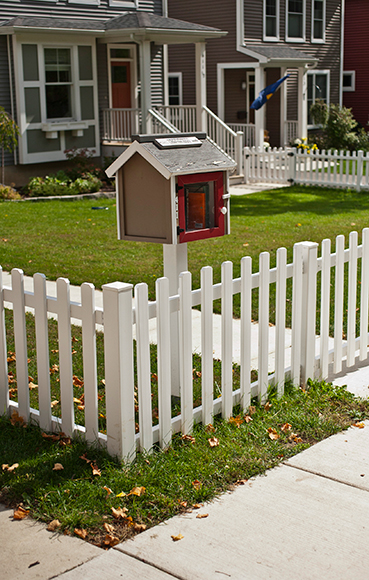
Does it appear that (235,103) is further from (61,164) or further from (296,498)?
(296,498)

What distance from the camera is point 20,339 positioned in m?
4.37

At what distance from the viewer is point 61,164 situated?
18.6m

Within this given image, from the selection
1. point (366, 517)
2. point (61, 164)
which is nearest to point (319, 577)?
point (366, 517)

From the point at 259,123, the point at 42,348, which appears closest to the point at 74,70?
the point at 259,123

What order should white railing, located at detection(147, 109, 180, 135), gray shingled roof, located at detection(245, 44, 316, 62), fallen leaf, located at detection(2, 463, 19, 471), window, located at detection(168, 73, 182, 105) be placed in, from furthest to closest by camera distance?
window, located at detection(168, 73, 182, 105)
gray shingled roof, located at detection(245, 44, 316, 62)
white railing, located at detection(147, 109, 180, 135)
fallen leaf, located at detection(2, 463, 19, 471)

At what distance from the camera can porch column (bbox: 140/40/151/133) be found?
18052 mm

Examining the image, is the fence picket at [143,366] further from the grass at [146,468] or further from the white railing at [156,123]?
the white railing at [156,123]

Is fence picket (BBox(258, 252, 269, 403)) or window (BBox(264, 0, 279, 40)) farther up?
window (BBox(264, 0, 279, 40))

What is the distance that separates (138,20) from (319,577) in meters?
17.3

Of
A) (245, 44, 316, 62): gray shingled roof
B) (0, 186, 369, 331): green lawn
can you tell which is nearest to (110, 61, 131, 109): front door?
(245, 44, 316, 62): gray shingled roof

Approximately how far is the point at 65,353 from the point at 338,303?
2.33 metres

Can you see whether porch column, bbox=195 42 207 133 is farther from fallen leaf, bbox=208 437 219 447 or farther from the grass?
fallen leaf, bbox=208 437 219 447

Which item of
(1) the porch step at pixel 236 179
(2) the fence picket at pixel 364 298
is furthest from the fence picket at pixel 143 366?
(1) the porch step at pixel 236 179

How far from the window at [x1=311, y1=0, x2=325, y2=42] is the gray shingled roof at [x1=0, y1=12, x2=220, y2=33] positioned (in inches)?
392
